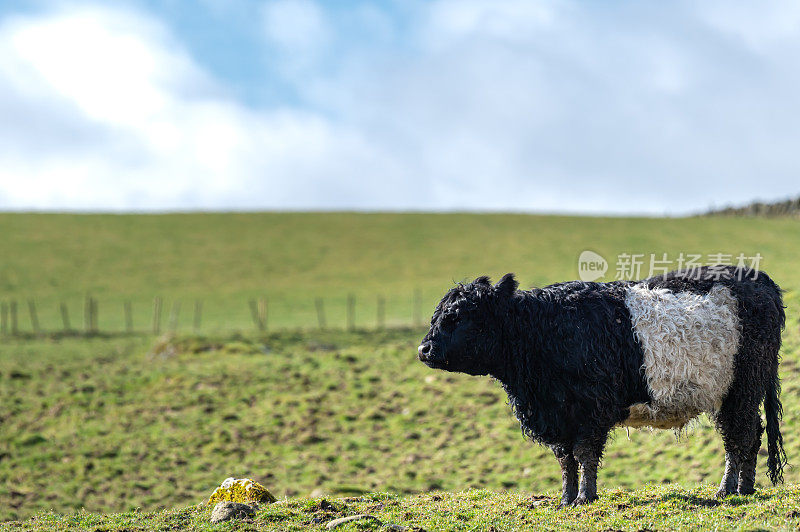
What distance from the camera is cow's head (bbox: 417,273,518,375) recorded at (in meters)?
8.98

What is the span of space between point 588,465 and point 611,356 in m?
1.25

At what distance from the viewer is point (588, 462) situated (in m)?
9.08

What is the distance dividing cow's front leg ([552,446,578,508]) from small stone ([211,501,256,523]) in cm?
377

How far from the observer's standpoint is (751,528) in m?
7.73

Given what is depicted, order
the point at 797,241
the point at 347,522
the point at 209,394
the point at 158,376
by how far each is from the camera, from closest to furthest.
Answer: the point at 347,522 < the point at 209,394 < the point at 158,376 < the point at 797,241

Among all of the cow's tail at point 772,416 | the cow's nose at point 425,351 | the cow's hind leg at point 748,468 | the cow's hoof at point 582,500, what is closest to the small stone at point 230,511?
the cow's nose at point 425,351

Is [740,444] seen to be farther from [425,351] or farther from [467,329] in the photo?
[425,351]

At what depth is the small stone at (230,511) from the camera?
9750 mm

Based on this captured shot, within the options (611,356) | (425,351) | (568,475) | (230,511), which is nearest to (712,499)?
(568,475)

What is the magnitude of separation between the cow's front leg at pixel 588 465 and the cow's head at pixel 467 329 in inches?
53.6

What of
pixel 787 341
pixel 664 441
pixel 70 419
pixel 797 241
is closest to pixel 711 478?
pixel 664 441

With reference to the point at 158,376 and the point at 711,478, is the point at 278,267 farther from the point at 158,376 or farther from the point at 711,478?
the point at 711,478

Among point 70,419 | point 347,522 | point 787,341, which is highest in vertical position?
point 787,341

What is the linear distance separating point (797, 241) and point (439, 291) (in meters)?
25.2
